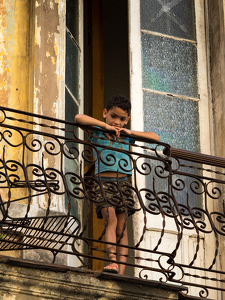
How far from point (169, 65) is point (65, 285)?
336 cm

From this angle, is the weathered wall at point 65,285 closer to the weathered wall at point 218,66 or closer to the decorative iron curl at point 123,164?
the decorative iron curl at point 123,164

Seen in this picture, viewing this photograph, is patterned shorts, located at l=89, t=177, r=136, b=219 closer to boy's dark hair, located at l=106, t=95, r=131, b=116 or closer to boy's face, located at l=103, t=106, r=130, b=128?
boy's face, located at l=103, t=106, r=130, b=128

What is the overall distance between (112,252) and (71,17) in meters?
3.45

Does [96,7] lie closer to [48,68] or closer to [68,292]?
[48,68]

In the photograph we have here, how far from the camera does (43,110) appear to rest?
23.1ft

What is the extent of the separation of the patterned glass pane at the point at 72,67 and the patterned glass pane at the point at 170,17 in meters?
0.82

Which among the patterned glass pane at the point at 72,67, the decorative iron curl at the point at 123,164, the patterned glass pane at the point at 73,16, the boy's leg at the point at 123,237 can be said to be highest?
the patterned glass pane at the point at 73,16

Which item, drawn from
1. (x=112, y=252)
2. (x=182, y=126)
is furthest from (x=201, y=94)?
(x=112, y=252)

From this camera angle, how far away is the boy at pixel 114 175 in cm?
577

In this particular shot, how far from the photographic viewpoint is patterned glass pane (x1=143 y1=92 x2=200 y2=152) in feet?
24.8

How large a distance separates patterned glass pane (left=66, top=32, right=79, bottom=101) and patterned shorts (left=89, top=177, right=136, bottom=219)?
6.63 feet

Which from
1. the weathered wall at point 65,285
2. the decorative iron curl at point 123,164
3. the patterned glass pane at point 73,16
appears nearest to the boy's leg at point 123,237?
the weathered wall at point 65,285

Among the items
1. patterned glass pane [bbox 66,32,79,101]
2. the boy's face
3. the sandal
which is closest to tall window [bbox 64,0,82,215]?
patterned glass pane [bbox 66,32,79,101]

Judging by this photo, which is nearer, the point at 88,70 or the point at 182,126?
the point at 182,126
